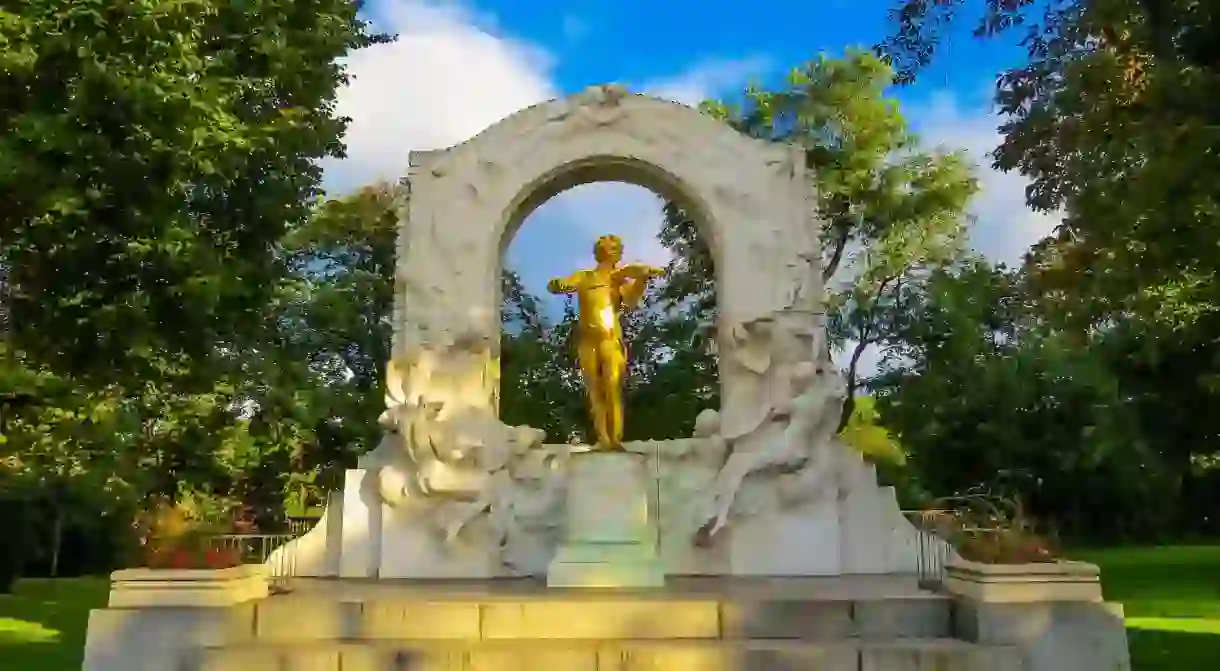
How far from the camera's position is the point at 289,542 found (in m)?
12.3

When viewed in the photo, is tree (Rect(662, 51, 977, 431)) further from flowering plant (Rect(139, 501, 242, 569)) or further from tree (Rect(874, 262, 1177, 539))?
flowering plant (Rect(139, 501, 242, 569))

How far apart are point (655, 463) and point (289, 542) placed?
4.18 m

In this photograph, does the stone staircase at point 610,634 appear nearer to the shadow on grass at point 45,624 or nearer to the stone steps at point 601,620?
the stone steps at point 601,620

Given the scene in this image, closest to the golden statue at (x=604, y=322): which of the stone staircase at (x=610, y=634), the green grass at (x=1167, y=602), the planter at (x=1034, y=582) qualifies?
the stone staircase at (x=610, y=634)

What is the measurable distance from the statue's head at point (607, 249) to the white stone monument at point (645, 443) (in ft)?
6.75

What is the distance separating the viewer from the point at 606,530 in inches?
417

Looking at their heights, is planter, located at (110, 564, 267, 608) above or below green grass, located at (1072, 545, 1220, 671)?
above

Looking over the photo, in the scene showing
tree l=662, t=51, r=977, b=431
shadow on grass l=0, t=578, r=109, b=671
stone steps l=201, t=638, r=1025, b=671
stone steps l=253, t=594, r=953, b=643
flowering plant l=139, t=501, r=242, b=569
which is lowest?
shadow on grass l=0, t=578, r=109, b=671

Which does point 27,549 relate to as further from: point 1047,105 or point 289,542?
point 1047,105

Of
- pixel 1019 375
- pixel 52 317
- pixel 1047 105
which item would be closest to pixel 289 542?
pixel 52 317

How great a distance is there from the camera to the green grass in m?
11.1

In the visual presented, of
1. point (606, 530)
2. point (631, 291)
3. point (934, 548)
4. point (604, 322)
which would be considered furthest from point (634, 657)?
point (934, 548)

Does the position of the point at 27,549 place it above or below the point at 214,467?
below

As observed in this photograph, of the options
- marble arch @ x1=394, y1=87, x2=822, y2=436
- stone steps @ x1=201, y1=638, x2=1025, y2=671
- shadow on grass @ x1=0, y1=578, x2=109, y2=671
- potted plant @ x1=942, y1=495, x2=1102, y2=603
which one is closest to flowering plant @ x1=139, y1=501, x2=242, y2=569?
stone steps @ x1=201, y1=638, x2=1025, y2=671
